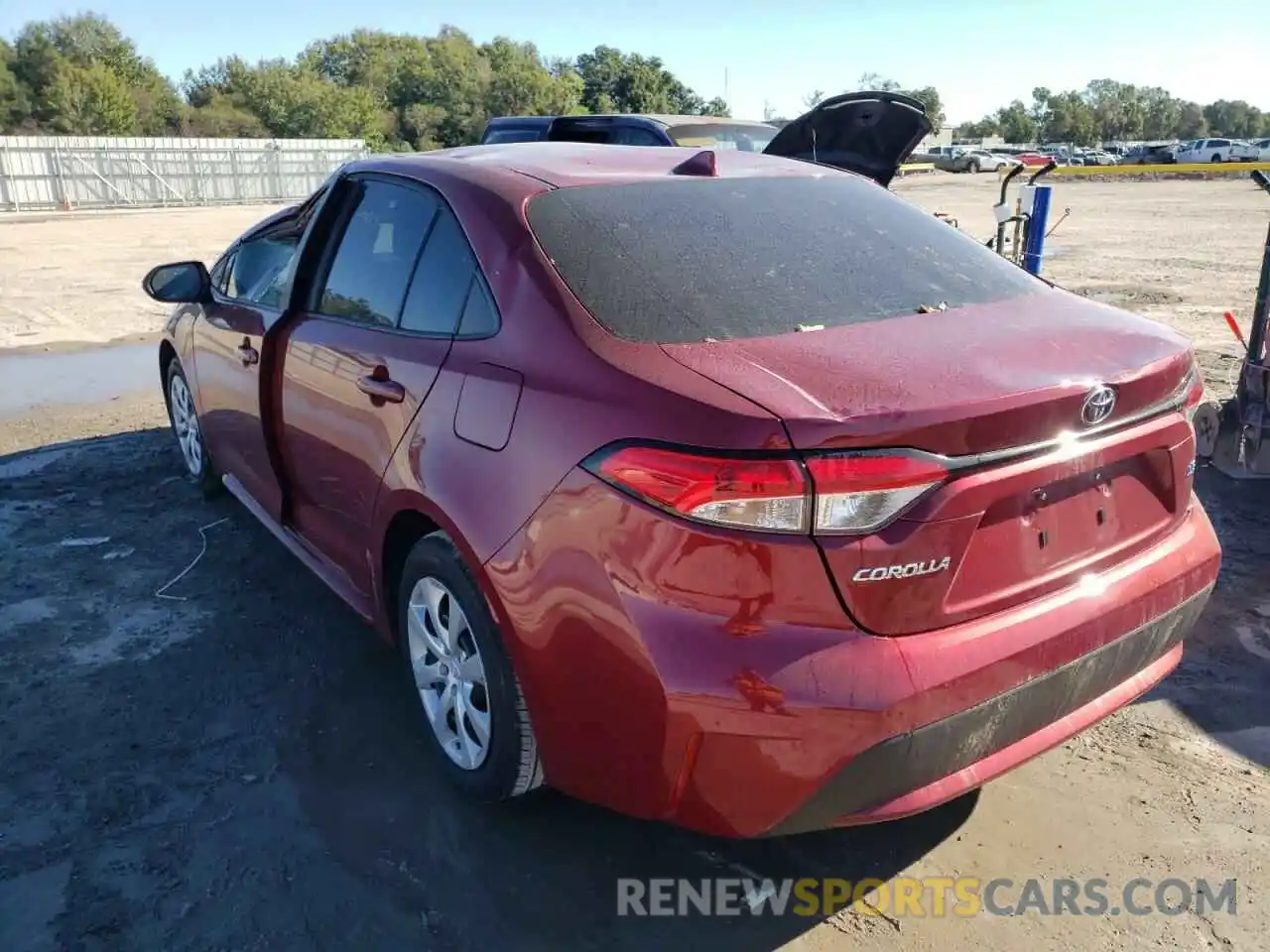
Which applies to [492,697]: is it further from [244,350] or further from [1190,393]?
[244,350]

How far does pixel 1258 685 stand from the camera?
3.43 meters

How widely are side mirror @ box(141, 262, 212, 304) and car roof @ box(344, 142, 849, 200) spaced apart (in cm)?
121

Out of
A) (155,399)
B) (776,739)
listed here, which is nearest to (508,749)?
(776,739)

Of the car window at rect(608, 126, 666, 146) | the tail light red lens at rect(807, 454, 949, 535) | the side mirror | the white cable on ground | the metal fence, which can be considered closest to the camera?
the tail light red lens at rect(807, 454, 949, 535)

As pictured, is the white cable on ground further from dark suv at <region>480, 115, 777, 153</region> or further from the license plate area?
dark suv at <region>480, 115, 777, 153</region>

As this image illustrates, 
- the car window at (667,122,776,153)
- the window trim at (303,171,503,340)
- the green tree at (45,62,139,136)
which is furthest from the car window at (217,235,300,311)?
the green tree at (45,62,139,136)

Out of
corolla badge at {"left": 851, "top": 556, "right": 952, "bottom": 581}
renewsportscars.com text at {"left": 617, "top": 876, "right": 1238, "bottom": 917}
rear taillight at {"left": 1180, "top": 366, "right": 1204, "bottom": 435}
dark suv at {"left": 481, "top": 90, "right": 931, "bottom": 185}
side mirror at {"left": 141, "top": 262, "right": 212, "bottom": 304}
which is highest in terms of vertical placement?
dark suv at {"left": 481, "top": 90, "right": 931, "bottom": 185}

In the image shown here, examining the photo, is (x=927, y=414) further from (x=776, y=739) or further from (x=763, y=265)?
(x=763, y=265)

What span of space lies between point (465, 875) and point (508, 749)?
1.14 feet

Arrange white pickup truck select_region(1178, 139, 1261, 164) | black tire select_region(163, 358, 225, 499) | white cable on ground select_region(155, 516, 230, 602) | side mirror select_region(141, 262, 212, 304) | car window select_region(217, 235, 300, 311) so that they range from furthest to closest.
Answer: white pickup truck select_region(1178, 139, 1261, 164)
black tire select_region(163, 358, 225, 499)
side mirror select_region(141, 262, 212, 304)
white cable on ground select_region(155, 516, 230, 602)
car window select_region(217, 235, 300, 311)

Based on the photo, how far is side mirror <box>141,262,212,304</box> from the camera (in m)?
4.40

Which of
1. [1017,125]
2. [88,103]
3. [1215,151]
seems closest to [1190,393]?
[1215,151]

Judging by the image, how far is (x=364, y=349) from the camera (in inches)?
121

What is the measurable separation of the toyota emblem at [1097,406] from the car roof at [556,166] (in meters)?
1.40
